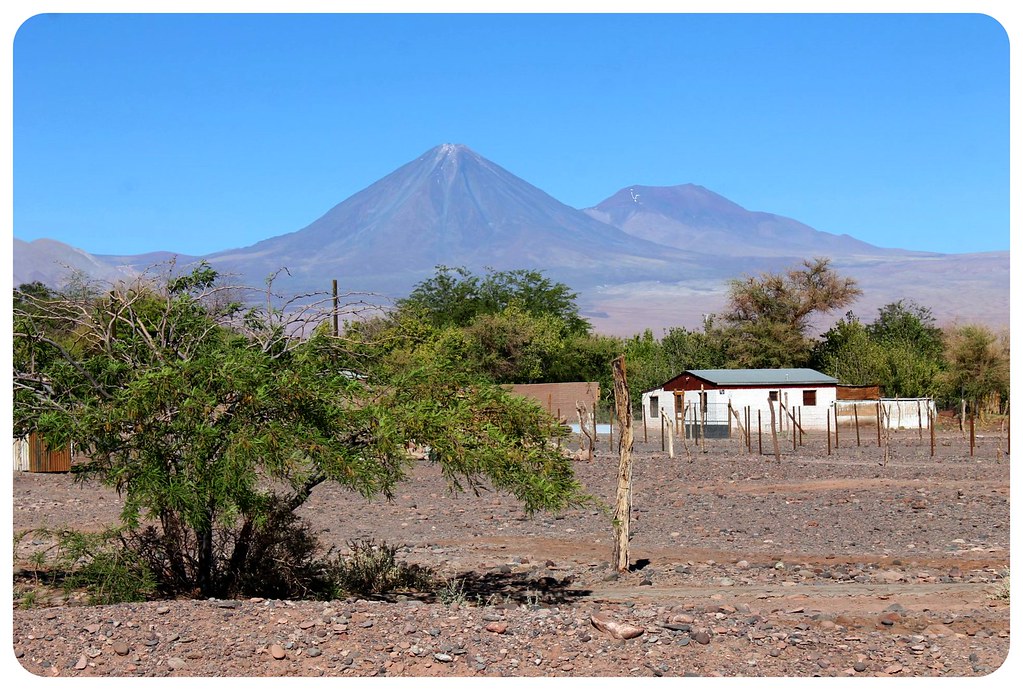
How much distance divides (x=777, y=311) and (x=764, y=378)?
19.6m

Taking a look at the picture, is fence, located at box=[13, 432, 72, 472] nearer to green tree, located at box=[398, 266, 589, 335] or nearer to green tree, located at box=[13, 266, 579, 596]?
green tree, located at box=[13, 266, 579, 596]

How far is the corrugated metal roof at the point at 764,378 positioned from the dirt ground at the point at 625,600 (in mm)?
22388

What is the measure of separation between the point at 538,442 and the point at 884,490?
11995mm

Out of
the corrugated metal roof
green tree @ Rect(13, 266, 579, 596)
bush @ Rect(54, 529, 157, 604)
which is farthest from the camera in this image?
the corrugated metal roof

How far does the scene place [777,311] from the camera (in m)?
63.7

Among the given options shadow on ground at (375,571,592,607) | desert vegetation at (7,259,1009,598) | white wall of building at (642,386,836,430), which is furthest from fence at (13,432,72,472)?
white wall of building at (642,386,836,430)

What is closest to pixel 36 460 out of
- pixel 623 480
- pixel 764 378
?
pixel 623 480

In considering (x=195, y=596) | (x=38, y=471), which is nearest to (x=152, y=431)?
(x=195, y=596)

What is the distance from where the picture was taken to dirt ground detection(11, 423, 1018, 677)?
7.17 m

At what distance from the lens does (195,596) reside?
9539 millimetres

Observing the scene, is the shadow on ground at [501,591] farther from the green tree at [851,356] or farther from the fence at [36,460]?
the green tree at [851,356]

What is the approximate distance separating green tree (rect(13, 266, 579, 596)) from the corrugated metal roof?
3505cm

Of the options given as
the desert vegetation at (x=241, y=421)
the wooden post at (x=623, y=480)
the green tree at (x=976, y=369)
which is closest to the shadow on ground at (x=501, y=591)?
the desert vegetation at (x=241, y=421)

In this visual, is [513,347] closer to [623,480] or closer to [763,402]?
[763,402]
